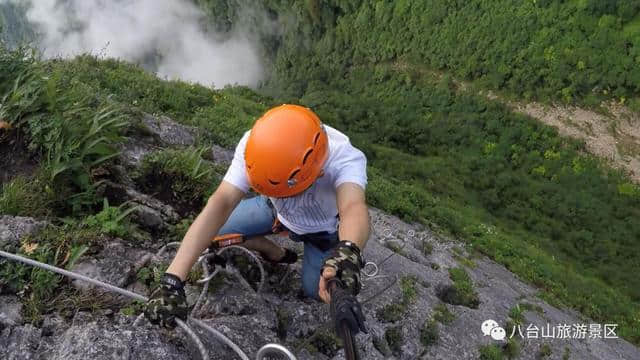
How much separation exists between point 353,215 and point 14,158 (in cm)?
405

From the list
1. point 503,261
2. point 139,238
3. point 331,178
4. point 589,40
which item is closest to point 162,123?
point 139,238

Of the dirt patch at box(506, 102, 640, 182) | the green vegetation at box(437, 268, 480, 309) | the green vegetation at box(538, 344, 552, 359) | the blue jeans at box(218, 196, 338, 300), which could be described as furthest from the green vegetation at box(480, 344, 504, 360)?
the dirt patch at box(506, 102, 640, 182)

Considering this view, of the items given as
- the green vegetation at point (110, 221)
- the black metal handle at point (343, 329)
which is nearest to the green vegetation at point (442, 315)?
the black metal handle at point (343, 329)

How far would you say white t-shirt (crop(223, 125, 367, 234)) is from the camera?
4.54 meters

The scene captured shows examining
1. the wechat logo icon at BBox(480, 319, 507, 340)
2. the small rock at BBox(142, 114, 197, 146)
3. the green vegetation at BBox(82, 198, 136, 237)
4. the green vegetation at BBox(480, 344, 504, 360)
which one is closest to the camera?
the green vegetation at BBox(82, 198, 136, 237)

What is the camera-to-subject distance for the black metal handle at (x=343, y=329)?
2975mm

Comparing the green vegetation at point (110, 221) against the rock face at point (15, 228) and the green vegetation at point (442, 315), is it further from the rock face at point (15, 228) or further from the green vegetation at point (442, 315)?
the green vegetation at point (442, 315)

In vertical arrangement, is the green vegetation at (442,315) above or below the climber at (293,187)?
below

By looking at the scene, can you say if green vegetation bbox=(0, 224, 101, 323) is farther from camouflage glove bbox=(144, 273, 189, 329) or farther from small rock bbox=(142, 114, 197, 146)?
small rock bbox=(142, 114, 197, 146)

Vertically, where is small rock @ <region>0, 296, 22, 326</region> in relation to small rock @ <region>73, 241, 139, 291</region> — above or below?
above

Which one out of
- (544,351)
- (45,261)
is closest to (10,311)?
(45,261)

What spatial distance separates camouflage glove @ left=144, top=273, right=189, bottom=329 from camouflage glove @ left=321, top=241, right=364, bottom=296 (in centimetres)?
127

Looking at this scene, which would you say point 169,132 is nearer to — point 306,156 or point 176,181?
point 176,181

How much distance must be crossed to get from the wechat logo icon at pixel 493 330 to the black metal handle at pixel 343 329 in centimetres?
471
